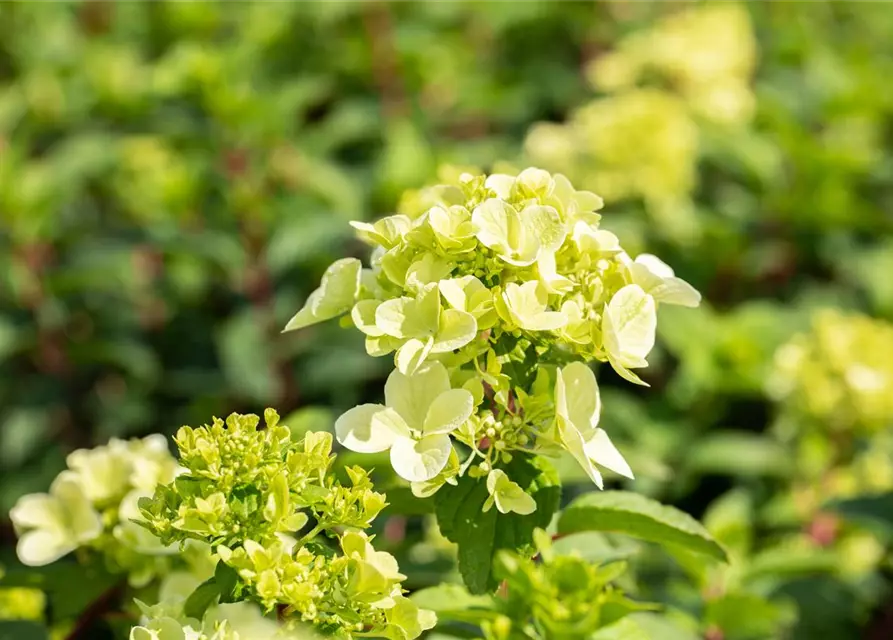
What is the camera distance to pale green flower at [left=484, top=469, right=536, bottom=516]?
38.6 inches

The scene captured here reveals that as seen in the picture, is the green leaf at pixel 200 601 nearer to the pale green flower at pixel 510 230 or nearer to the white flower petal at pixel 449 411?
the white flower petal at pixel 449 411

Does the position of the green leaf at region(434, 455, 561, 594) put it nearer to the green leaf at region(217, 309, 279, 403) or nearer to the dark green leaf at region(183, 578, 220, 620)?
the dark green leaf at region(183, 578, 220, 620)

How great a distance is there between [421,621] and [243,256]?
167 centimetres

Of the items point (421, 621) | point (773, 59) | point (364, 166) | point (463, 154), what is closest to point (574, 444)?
point (421, 621)

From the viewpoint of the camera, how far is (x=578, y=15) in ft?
11.1

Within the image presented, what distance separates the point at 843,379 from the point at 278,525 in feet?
5.05

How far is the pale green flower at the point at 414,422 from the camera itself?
0.94 metres

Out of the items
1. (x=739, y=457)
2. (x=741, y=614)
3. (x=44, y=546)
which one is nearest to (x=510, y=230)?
(x=44, y=546)

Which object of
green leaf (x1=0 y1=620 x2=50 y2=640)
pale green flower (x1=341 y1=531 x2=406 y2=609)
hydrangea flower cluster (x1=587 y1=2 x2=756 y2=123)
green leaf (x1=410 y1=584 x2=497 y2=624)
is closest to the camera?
pale green flower (x1=341 y1=531 x2=406 y2=609)

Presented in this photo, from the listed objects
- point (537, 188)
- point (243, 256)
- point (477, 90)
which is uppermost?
point (537, 188)

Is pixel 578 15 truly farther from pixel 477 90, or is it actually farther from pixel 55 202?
pixel 55 202

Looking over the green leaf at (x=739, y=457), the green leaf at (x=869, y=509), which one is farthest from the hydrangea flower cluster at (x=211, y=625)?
the green leaf at (x=739, y=457)

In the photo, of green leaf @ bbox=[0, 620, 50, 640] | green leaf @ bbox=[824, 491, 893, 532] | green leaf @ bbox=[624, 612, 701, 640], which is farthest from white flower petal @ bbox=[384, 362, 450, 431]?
green leaf @ bbox=[824, 491, 893, 532]

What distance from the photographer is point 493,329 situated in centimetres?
100
